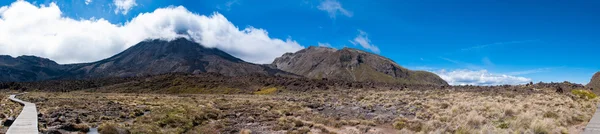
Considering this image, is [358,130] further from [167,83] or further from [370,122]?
[167,83]

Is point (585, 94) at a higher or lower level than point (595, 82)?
lower

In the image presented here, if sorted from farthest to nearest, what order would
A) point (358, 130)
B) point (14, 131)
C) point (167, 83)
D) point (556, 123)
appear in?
point (167, 83), point (358, 130), point (556, 123), point (14, 131)

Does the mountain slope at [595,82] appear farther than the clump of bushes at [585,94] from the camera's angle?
Yes

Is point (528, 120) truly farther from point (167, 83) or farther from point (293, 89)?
point (167, 83)

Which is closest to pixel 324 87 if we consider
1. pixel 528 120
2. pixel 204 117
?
pixel 204 117

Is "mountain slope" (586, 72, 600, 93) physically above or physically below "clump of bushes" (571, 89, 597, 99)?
above

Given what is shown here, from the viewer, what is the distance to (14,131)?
42.1 feet

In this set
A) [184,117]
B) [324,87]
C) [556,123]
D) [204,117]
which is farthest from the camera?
[324,87]

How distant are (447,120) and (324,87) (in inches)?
2451

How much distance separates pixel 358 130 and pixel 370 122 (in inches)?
93.3

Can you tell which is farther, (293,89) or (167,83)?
(167,83)

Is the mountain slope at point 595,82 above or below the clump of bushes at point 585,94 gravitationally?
above

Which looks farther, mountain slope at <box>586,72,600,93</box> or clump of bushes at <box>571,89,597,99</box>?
mountain slope at <box>586,72,600,93</box>

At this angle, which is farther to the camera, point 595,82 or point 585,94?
point 595,82
